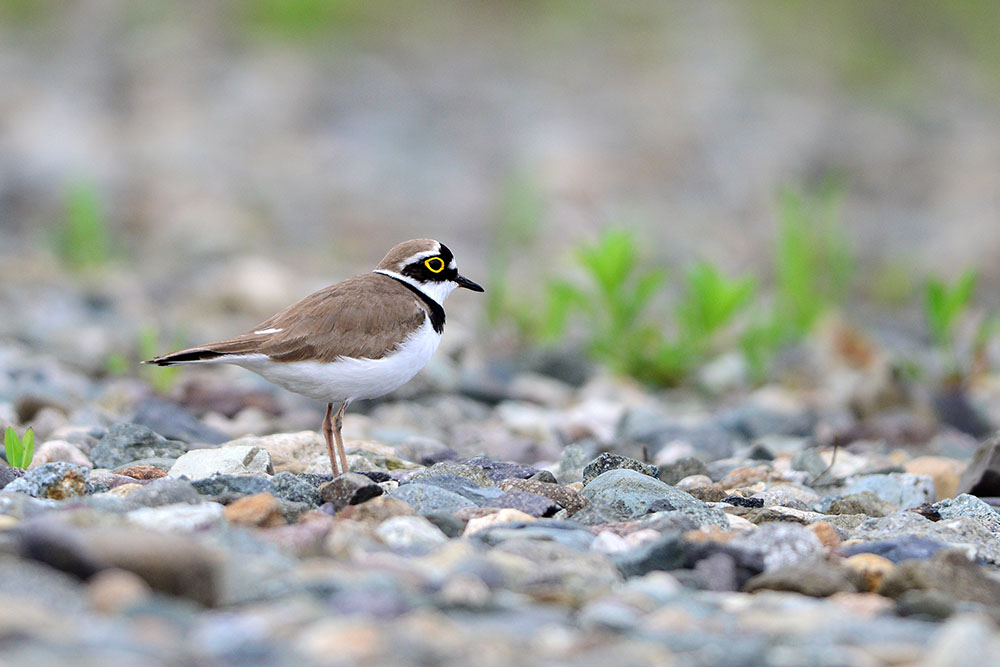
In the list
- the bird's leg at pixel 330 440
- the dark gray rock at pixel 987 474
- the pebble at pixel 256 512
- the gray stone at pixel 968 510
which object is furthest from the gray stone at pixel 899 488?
the pebble at pixel 256 512

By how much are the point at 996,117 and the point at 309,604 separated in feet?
56.6

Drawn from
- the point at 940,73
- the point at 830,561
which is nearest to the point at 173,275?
the point at 830,561

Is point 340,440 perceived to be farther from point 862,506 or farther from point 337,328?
point 862,506

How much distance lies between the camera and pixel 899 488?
4941 millimetres

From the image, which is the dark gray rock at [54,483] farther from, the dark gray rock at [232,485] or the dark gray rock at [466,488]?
the dark gray rock at [466,488]

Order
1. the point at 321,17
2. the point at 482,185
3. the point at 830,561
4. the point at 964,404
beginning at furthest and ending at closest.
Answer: the point at 321,17 < the point at 482,185 < the point at 964,404 < the point at 830,561

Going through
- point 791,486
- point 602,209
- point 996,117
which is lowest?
point 791,486

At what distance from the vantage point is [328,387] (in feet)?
16.0

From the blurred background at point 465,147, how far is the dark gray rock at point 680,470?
2.73 metres

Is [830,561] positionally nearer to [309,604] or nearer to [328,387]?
[309,604]

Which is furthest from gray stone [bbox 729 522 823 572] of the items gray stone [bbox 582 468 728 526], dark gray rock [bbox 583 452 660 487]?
dark gray rock [bbox 583 452 660 487]

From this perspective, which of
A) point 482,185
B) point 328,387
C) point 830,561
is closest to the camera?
point 830,561

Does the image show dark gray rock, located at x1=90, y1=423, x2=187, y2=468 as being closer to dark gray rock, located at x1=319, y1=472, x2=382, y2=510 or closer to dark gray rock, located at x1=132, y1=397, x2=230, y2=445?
dark gray rock, located at x1=132, y1=397, x2=230, y2=445

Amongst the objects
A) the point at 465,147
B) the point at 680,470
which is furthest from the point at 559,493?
the point at 465,147
